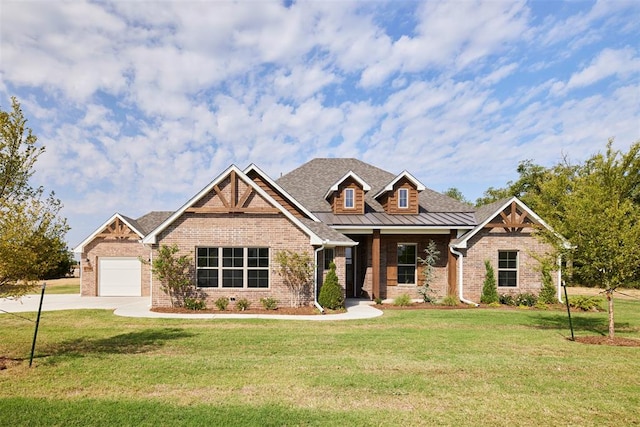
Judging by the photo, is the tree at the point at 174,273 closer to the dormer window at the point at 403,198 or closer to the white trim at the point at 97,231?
the white trim at the point at 97,231

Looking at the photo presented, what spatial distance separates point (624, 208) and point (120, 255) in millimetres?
23511

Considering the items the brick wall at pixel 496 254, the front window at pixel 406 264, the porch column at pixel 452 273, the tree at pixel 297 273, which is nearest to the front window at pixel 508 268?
the brick wall at pixel 496 254

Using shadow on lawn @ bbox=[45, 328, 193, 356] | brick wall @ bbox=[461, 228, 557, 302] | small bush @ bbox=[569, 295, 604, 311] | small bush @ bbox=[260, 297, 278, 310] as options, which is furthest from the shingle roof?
shadow on lawn @ bbox=[45, 328, 193, 356]

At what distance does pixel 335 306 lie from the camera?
15.8 meters

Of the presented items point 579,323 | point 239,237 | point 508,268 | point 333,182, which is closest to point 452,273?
point 508,268

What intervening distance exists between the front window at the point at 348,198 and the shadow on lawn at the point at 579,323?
10.2 meters

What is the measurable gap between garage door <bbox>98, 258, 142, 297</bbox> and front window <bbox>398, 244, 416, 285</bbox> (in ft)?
49.5

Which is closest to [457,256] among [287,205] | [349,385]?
[287,205]

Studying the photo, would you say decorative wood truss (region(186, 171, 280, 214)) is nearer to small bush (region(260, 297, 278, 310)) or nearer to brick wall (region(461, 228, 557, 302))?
small bush (region(260, 297, 278, 310))

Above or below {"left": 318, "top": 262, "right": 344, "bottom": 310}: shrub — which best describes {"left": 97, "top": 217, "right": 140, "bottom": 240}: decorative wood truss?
above

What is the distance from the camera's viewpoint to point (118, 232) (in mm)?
21875

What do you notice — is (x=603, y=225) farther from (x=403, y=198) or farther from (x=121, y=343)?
(x=121, y=343)

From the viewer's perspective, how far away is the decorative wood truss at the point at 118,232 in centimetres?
2188

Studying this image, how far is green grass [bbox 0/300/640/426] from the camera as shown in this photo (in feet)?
18.5
